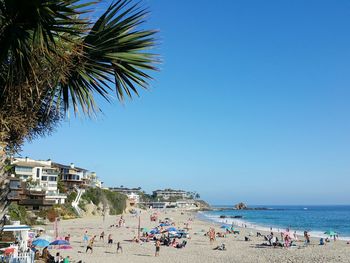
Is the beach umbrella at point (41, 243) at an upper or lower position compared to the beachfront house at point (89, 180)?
lower

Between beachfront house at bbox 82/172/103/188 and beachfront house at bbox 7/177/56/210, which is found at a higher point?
beachfront house at bbox 82/172/103/188

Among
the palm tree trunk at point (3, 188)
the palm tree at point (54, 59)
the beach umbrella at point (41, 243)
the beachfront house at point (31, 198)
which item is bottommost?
the beach umbrella at point (41, 243)

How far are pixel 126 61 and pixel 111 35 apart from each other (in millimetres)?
375

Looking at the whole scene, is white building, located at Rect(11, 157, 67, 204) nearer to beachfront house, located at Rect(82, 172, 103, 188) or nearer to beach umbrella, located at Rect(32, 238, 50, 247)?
beachfront house, located at Rect(82, 172, 103, 188)

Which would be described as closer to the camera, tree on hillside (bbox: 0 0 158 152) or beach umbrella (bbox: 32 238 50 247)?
tree on hillside (bbox: 0 0 158 152)

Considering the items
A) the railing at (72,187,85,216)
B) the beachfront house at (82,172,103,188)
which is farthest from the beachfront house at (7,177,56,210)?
the beachfront house at (82,172,103,188)

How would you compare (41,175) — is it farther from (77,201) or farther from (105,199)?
(105,199)

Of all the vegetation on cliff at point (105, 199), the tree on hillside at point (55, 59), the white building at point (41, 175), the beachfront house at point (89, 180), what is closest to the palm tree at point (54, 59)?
the tree on hillside at point (55, 59)

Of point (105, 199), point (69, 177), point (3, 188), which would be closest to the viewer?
point (3, 188)

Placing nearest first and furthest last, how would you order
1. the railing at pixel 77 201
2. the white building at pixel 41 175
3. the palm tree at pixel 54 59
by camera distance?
the palm tree at pixel 54 59
the white building at pixel 41 175
the railing at pixel 77 201

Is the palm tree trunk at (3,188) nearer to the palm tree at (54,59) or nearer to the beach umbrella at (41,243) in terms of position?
the palm tree at (54,59)


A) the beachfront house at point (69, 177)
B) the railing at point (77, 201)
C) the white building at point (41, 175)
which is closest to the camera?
the white building at point (41, 175)

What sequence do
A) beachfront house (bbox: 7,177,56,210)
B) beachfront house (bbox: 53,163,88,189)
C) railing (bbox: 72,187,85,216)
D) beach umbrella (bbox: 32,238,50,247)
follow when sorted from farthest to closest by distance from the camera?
beachfront house (bbox: 53,163,88,189)
railing (bbox: 72,187,85,216)
beachfront house (bbox: 7,177,56,210)
beach umbrella (bbox: 32,238,50,247)

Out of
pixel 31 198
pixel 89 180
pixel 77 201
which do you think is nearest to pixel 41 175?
pixel 77 201
